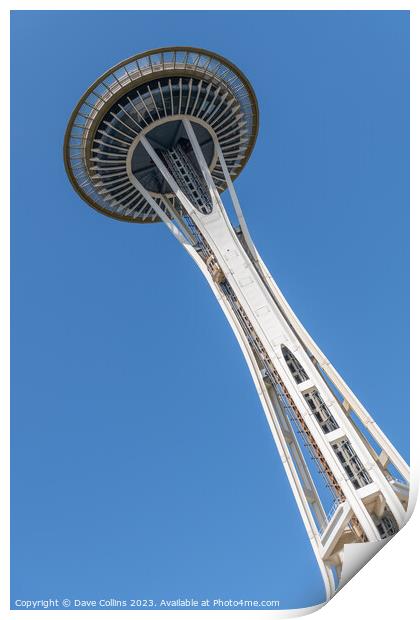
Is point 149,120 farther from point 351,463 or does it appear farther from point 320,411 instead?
point 351,463

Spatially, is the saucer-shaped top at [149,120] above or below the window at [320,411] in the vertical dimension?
above

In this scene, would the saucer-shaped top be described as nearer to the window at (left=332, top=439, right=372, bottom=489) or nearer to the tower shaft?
the tower shaft

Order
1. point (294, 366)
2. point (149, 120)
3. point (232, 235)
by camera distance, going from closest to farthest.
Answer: point (294, 366)
point (232, 235)
point (149, 120)

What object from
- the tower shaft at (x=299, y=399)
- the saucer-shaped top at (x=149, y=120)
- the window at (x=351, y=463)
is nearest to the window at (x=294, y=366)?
the tower shaft at (x=299, y=399)

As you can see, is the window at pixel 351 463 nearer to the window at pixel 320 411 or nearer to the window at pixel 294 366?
the window at pixel 320 411

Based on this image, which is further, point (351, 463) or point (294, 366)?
point (294, 366)

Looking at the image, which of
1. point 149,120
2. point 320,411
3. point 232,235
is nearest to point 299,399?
point 320,411

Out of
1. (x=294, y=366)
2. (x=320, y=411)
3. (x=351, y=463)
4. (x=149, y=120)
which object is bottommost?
(x=351, y=463)
